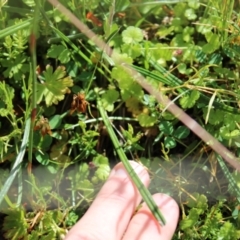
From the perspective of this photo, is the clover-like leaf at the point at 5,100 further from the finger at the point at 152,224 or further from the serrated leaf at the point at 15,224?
the finger at the point at 152,224

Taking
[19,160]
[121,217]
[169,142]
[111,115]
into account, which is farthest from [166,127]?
[19,160]

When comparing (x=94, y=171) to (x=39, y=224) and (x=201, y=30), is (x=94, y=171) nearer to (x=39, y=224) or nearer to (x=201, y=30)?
(x=39, y=224)

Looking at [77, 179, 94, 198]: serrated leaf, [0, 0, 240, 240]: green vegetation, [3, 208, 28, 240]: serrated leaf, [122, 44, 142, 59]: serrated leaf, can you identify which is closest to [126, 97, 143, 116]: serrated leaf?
[0, 0, 240, 240]: green vegetation

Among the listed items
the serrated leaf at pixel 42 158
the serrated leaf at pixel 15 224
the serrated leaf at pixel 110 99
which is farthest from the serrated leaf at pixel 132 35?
the serrated leaf at pixel 15 224

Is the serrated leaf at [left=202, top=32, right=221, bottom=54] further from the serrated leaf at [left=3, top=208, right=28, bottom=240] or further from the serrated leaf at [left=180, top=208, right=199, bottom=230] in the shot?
the serrated leaf at [left=3, top=208, right=28, bottom=240]

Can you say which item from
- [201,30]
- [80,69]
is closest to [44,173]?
[80,69]

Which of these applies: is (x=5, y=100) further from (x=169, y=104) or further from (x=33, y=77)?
(x=169, y=104)
